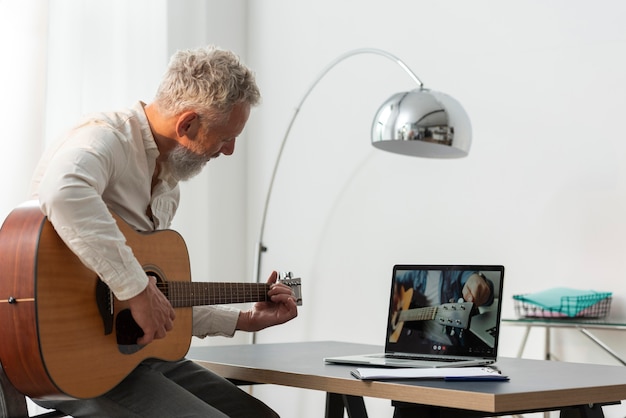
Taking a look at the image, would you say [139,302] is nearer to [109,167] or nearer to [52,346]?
[52,346]

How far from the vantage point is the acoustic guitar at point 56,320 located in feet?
4.91

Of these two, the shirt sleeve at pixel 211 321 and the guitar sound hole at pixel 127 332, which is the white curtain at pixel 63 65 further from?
the guitar sound hole at pixel 127 332

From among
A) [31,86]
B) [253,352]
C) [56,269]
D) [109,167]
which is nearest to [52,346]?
[56,269]

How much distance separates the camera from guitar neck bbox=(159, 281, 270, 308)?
5.95 ft

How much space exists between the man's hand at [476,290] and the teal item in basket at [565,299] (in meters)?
0.96

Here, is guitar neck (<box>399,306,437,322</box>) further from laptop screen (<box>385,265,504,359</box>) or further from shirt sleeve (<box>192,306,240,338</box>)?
shirt sleeve (<box>192,306,240,338</box>)

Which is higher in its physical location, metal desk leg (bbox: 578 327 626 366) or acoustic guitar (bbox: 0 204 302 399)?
acoustic guitar (bbox: 0 204 302 399)

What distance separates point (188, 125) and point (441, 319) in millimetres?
715

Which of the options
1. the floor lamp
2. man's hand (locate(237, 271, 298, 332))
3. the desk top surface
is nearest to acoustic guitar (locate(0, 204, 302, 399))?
man's hand (locate(237, 271, 298, 332))

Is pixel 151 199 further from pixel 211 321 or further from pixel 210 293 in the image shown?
pixel 211 321

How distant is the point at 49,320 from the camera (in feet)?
4.96

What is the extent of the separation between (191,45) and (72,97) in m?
0.78

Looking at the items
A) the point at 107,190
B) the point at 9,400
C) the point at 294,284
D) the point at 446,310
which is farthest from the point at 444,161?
the point at 9,400

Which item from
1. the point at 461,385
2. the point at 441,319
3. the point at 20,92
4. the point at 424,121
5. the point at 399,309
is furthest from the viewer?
the point at 20,92
